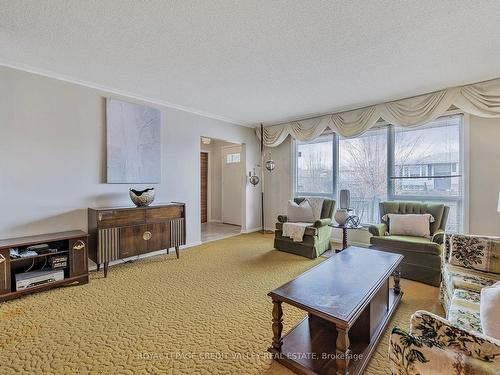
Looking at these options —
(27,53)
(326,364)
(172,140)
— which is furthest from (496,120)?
(27,53)

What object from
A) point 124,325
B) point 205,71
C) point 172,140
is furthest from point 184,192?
point 124,325

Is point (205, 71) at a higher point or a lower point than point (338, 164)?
higher

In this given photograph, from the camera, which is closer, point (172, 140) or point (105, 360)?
point (105, 360)

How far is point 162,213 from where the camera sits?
11.7 feet

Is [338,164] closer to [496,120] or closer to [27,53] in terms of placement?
[496,120]

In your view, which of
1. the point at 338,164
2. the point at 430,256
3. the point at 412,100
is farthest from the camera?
the point at 338,164

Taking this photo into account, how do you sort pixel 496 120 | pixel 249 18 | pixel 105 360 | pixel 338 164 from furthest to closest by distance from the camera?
pixel 338 164, pixel 496 120, pixel 249 18, pixel 105 360

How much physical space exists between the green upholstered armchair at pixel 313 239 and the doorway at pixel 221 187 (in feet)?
6.20

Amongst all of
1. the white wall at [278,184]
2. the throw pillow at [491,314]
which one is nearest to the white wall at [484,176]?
the throw pillow at [491,314]

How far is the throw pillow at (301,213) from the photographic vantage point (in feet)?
14.2

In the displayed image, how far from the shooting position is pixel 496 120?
10.4 ft

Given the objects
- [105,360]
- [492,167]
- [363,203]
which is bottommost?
[105,360]

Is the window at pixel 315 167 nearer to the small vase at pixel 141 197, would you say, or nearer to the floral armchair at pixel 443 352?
the small vase at pixel 141 197

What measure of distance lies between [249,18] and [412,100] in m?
3.01
